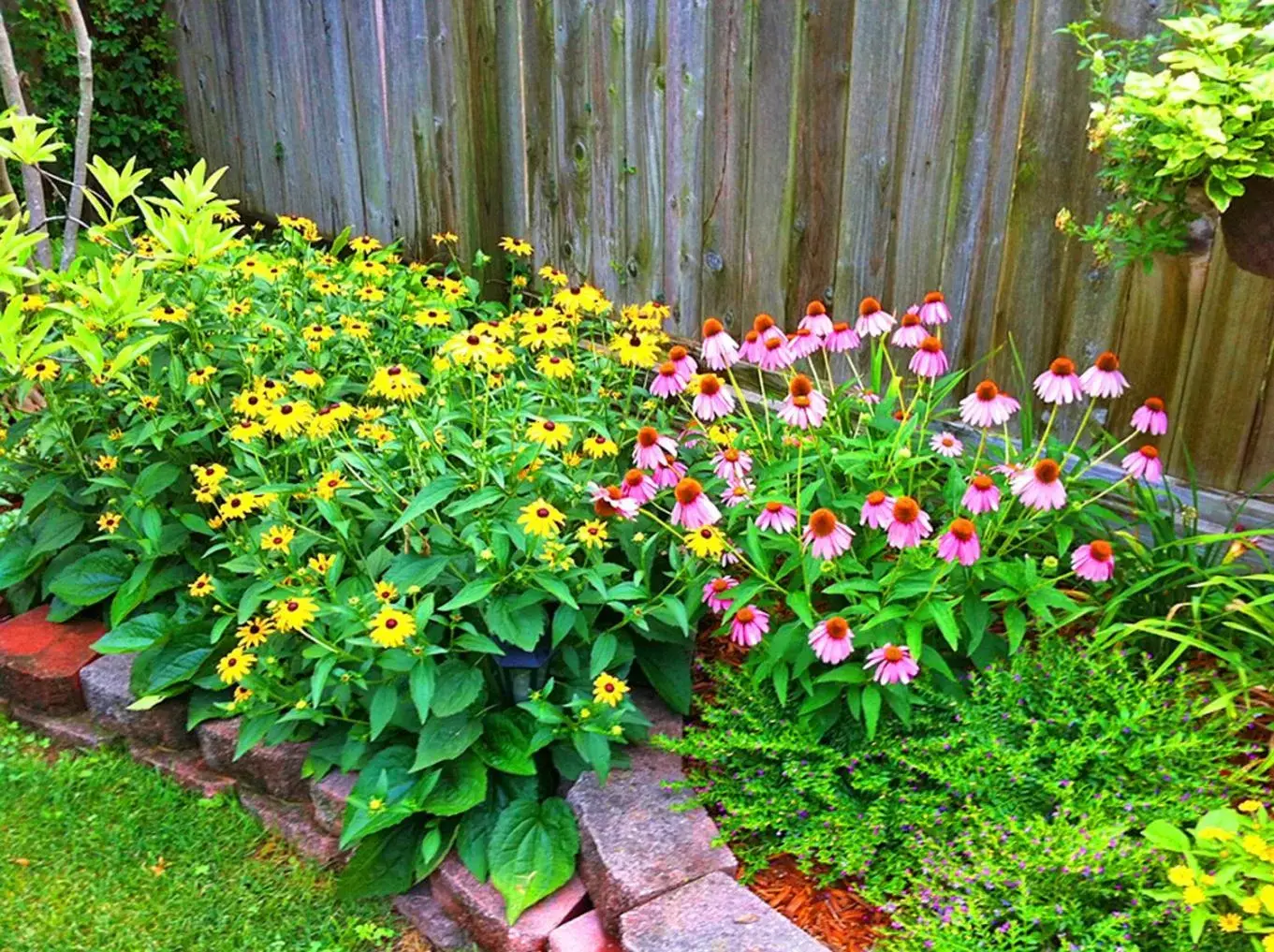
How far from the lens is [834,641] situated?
83.2 inches

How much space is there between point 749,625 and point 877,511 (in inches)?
13.5

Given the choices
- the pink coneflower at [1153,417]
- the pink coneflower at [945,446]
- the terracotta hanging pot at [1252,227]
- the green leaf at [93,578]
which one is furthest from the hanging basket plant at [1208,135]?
the green leaf at [93,578]

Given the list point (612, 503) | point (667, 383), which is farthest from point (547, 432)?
point (667, 383)

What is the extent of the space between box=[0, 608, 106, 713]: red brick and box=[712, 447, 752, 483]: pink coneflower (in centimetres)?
184

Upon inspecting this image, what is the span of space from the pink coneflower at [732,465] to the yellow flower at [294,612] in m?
0.90

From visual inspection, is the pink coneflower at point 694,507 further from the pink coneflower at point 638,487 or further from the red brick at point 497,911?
the red brick at point 497,911

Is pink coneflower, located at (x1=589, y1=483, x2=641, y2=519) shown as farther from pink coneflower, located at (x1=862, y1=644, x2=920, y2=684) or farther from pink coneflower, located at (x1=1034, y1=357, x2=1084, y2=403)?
pink coneflower, located at (x1=1034, y1=357, x2=1084, y2=403)

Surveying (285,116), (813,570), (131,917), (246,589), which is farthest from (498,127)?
(131,917)

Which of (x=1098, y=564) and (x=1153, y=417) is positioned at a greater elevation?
(x=1153, y=417)

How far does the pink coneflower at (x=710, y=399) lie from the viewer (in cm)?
249

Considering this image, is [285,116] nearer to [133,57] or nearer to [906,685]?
[133,57]

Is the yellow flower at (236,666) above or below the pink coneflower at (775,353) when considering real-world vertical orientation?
below

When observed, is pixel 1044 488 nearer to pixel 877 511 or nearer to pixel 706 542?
pixel 877 511

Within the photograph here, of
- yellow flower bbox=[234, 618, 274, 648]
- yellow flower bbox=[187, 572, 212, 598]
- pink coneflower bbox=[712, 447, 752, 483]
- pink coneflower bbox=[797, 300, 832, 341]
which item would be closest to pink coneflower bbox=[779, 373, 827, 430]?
pink coneflower bbox=[712, 447, 752, 483]
